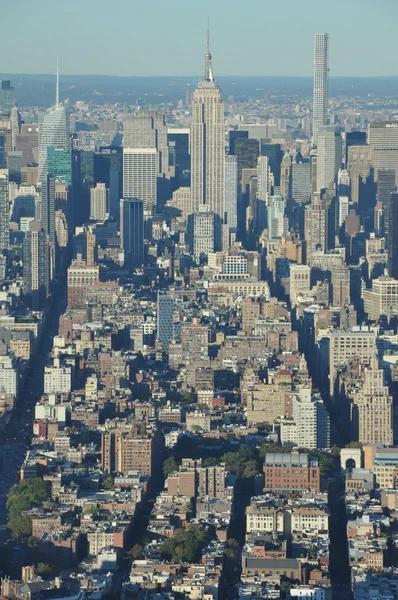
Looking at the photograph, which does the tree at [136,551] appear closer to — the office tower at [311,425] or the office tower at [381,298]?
the office tower at [311,425]

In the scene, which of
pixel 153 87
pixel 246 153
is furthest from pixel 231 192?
pixel 246 153

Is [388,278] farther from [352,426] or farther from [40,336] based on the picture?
[352,426]

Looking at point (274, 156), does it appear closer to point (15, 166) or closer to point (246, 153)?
point (246, 153)

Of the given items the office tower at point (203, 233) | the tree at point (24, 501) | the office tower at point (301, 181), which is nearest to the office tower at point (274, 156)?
the office tower at point (301, 181)

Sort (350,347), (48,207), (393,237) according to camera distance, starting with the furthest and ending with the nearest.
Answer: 1. (48,207)
2. (393,237)
3. (350,347)

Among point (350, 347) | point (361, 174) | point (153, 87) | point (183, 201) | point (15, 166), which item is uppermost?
point (153, 87)

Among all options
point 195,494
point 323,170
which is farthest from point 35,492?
point 323,170
